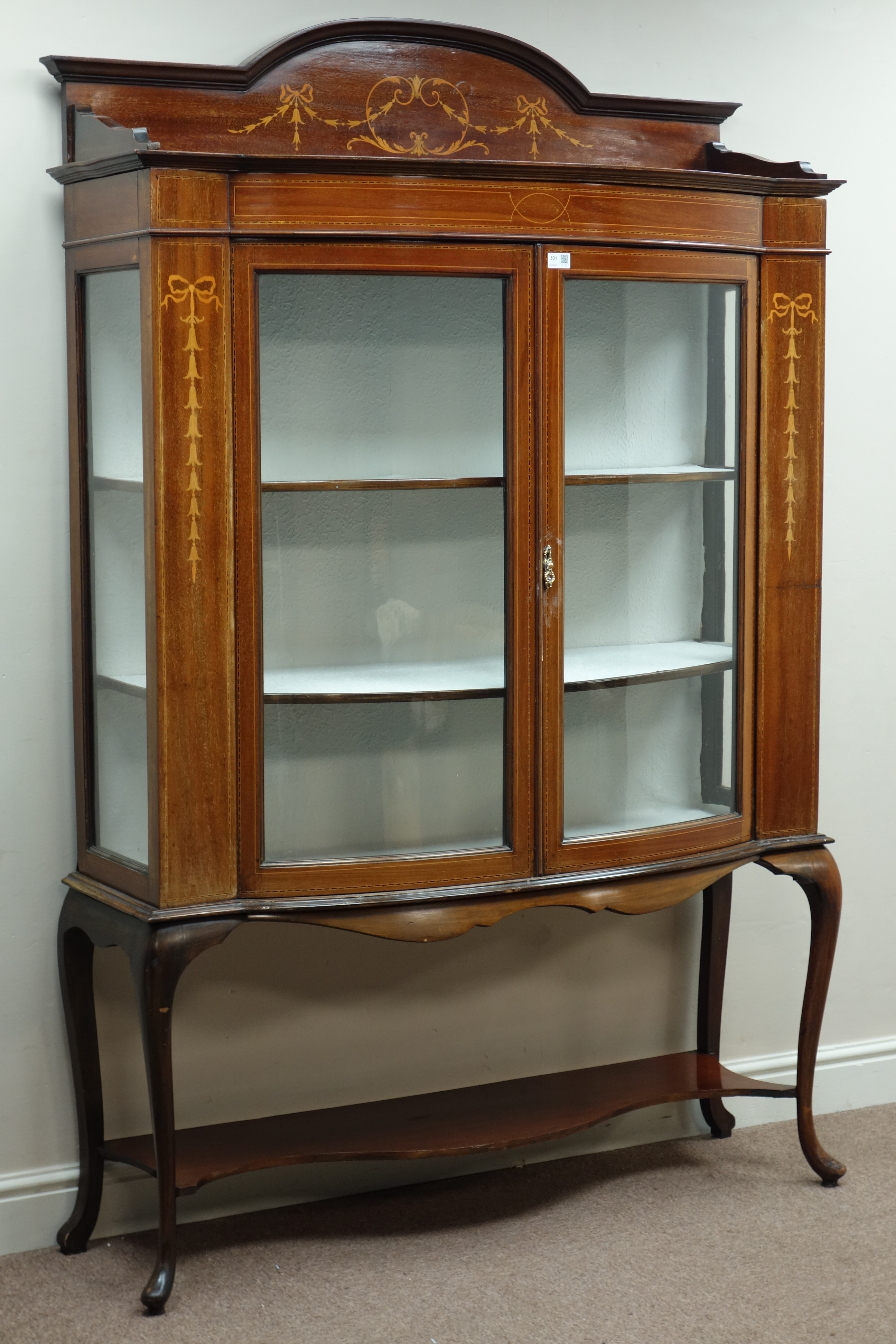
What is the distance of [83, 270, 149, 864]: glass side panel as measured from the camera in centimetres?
220

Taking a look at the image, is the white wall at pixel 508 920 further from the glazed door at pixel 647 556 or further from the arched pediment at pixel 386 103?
the glazed door at pixel 647 556

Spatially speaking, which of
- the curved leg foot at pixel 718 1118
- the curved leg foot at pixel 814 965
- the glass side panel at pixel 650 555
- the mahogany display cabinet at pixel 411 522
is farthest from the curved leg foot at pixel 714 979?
the glass side panel at pixel 650 555

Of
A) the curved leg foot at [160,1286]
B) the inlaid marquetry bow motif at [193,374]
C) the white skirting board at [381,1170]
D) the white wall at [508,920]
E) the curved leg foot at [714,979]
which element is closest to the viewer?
the inlaid marquetry bow motif at [193,374]

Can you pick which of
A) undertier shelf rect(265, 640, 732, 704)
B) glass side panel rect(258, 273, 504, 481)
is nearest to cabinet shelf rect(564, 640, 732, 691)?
undertier shelf rect(265, 640, 732, 704)

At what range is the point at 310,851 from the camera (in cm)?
227

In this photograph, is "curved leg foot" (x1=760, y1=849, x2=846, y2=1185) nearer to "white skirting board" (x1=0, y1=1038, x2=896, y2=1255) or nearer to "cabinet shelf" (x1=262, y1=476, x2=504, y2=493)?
"white skirting board" (x1=0, y1=1038, x2=896, y2=1255)

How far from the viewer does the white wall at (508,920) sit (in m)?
2.42

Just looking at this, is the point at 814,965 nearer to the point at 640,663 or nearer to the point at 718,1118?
the point at 718,1118

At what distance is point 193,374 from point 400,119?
723 millimetres

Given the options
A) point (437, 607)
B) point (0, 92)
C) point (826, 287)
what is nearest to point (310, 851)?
point (437, 607)

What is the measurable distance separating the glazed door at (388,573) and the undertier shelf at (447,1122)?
521 millimetres

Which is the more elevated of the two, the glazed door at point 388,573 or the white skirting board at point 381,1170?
the glazed door at point 388,573

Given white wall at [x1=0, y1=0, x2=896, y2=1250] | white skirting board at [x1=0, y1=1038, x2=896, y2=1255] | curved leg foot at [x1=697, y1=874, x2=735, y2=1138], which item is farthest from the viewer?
curved leg foot at [x1=697, y1=874, x2=735, y2=1138]

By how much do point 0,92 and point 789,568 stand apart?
5.07 feet
